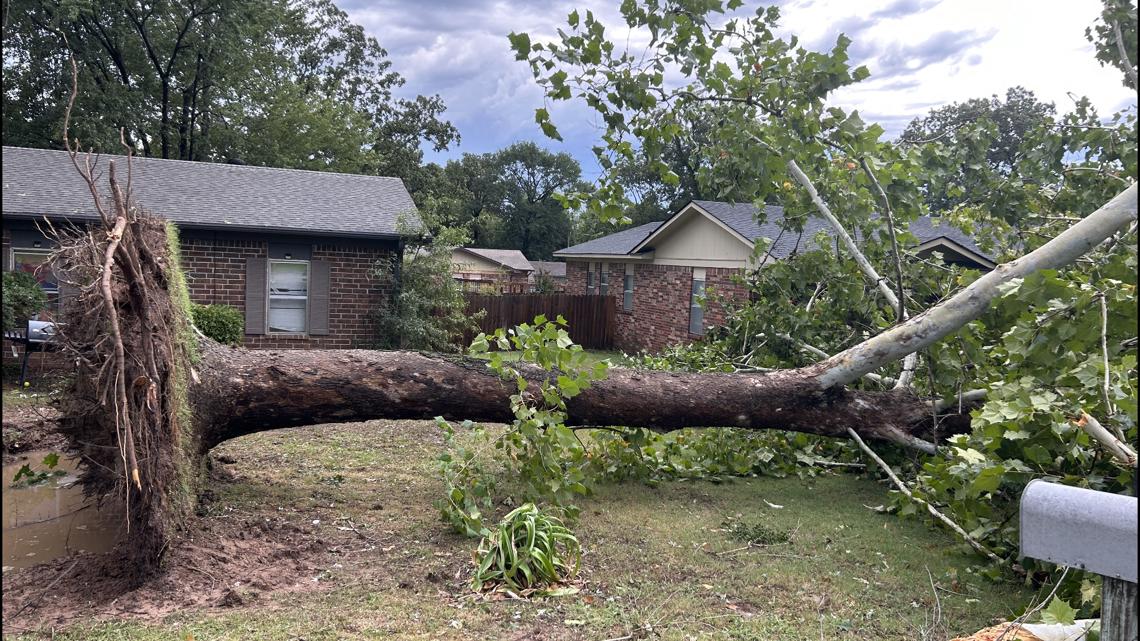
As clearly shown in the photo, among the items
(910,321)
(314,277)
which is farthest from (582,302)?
(910,321)

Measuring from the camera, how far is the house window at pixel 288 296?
47.8ft

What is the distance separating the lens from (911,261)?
8242 mm

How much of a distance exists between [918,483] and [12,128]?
25.9 metres

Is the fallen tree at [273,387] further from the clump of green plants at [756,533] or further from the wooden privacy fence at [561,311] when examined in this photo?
the wooden privacy fence at [561,311]

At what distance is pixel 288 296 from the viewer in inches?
578

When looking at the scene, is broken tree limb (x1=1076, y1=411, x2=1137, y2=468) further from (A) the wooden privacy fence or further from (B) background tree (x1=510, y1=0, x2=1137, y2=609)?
(A) the wooden privacy fence

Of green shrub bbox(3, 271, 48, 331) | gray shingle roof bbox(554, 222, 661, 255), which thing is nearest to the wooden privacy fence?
gray shingle roof bbox(554, 222, 661, 255)

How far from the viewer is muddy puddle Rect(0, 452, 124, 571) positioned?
17.2 feet

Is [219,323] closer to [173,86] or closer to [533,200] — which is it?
[173,86]

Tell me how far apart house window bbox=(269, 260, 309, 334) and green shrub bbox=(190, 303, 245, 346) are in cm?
149

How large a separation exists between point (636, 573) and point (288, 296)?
11.5 meters

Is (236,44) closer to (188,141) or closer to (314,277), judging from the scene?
(188,141)


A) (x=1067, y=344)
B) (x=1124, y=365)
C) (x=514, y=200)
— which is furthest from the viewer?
(x=514, y=200)

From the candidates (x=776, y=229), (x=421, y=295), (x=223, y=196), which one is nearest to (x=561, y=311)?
(x=421, y=295)
